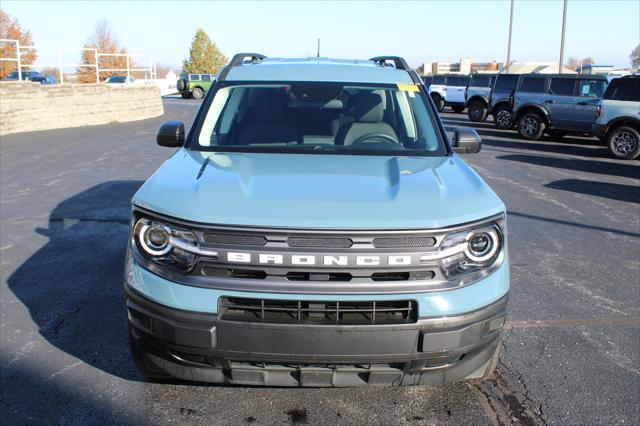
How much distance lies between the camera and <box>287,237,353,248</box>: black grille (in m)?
2.63

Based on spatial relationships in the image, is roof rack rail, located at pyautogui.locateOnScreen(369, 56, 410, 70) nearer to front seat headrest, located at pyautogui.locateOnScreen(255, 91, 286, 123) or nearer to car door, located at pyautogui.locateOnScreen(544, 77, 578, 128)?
front seat headrest, located at pyautogui.locateOnScreen(255, 91, 286, 123)

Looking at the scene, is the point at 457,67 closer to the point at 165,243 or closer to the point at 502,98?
the point at 502,98

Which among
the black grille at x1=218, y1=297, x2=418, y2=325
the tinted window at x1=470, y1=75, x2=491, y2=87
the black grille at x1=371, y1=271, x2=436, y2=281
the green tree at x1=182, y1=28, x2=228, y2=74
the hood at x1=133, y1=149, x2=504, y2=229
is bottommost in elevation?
the black grille at x1=218, y1=297, x2=418, y2=325

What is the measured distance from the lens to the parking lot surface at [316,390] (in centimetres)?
319

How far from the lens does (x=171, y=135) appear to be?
4242 mm

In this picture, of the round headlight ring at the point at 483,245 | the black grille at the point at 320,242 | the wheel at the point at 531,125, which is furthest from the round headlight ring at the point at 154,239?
the wheel at the point at 531,125

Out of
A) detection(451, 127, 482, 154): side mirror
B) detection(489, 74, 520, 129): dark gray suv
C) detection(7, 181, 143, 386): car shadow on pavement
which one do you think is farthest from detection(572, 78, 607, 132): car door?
detection(451, 127, 482, 154): side mirror

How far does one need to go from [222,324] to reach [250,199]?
61 cm

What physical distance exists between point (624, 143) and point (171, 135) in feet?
42.3

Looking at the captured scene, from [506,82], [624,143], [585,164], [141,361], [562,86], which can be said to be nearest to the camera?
[141,361]

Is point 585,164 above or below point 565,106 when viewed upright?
below

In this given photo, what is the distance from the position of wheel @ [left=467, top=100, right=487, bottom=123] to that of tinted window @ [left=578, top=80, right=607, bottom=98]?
7.89 m

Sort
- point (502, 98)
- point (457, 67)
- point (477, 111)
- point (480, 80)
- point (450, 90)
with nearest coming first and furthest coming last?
point (502, 98)
point (477, 111)
point (480, 80)
point (450, 90)
point (457, 67)

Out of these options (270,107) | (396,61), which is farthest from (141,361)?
(396,61)
